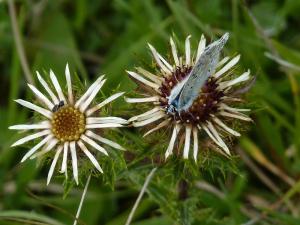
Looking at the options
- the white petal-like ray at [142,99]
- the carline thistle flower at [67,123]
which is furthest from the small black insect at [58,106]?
the white petal-like ray at [142,99]

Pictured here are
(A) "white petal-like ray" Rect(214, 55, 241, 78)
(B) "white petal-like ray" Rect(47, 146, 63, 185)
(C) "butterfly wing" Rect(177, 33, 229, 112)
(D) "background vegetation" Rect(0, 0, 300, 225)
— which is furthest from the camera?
(D) "background vegetation" Rect(0, 0, 300, 225)

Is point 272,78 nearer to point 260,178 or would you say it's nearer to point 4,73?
point 260,178

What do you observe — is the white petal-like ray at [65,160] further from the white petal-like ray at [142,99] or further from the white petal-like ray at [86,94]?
the white petal-like ray at [142,99]

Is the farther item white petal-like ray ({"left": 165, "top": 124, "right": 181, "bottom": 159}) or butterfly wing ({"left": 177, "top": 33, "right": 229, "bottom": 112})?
white petal-like ray ({"left": 165, "top": 124, "right": 181, "bottom": 159})

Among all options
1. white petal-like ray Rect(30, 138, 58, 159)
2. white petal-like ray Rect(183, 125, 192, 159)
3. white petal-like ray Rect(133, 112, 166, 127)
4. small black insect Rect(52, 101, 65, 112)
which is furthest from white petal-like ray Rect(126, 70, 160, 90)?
white petal-like ray Rect(30, 138, 58, 159)

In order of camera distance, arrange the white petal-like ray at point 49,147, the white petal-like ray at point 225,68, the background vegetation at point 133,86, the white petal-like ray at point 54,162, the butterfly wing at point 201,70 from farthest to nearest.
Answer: the background vegetation at point 133,86
the white petal-like ray at point 225,68
the white petal-like ray at point 49,147
the white petal-like ray at point 54,162
the butterfly wing at point 201,70

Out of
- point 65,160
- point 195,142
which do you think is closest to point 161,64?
point 195,142

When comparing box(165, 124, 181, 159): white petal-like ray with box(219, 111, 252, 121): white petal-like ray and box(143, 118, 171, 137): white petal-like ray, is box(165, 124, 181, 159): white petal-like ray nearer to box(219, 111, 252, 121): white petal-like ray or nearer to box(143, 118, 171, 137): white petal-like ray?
box(143, 118, 171, 137): white petal-like ray

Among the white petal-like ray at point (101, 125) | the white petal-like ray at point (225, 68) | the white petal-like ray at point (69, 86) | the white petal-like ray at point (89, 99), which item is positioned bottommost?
the white petal-like ray at point (225, 68)
